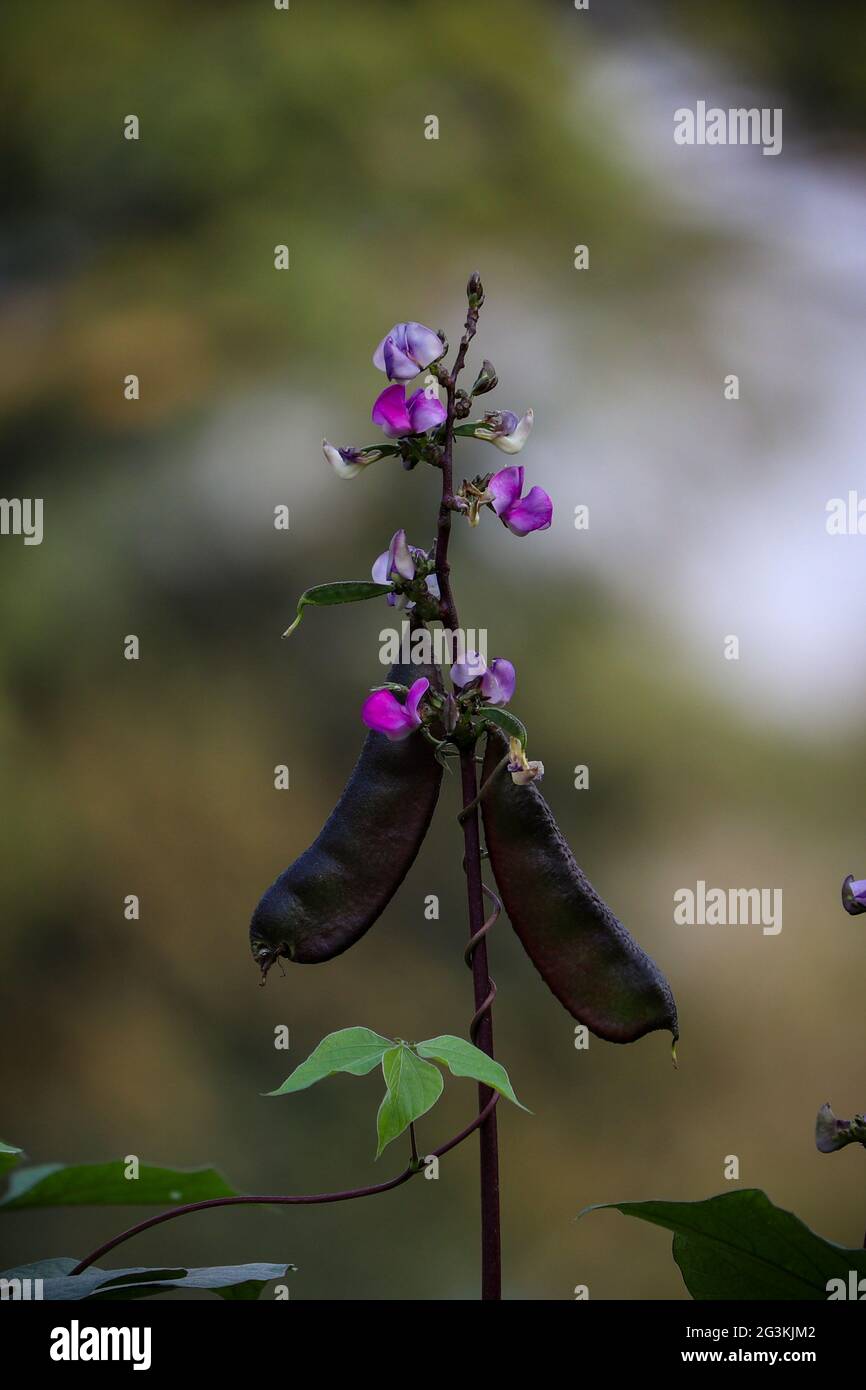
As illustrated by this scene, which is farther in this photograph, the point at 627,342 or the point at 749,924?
the point at 627,342

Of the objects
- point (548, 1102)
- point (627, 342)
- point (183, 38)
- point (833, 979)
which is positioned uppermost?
point (183, 38)

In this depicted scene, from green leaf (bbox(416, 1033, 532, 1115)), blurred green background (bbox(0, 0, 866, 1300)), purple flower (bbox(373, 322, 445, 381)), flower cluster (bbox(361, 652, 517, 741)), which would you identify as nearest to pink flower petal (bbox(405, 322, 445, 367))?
purple flower (bbox(373, 322, 445, 381))

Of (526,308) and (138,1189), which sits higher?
(526,308)

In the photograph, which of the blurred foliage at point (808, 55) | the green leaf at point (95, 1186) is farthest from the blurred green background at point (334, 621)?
the green leaf at point (95, 1186)

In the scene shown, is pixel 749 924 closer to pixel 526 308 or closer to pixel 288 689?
pixel 288 689

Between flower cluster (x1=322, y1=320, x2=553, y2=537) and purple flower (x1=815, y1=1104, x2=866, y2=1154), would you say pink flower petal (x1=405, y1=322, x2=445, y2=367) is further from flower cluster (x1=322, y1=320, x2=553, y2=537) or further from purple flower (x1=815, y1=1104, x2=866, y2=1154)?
purple flower (x1=815, y1=1104, x2=866, y2=1154)

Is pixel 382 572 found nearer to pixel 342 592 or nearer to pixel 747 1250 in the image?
pixel 342 592

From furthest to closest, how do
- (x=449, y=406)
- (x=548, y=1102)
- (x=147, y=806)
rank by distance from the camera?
(x=147, y=806), (x=548, y=1102), (x=449, y=406)

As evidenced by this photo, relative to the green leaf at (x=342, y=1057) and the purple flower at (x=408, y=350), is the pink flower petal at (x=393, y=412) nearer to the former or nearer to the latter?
the purple flower at (x=408, y=350)

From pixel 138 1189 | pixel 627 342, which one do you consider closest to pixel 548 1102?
pixel 627 342
